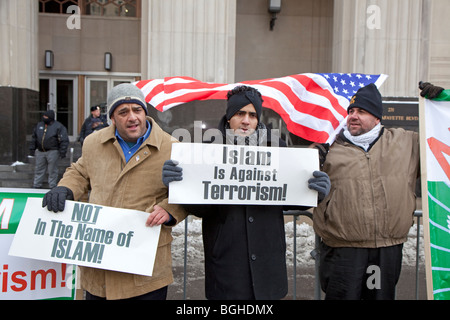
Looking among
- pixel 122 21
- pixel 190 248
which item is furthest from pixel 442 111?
pixel 122 21

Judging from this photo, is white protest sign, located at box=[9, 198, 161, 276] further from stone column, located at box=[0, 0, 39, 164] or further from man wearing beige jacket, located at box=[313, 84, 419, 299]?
stone column, located at box=[0, 0, 39, 164]

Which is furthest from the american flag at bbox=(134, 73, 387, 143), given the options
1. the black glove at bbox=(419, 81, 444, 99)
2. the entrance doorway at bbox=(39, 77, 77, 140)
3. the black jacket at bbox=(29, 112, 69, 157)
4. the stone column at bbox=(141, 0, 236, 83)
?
the entrance doorway at bbox=(39, 77, 77, 140)

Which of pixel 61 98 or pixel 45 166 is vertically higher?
pixel 61 98

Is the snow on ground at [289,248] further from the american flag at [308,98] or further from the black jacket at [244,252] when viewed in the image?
the black jacket at [244,252]

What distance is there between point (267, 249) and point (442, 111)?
1.74 m

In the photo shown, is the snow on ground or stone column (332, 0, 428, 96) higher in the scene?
stone column (332, 0, 428, 96)

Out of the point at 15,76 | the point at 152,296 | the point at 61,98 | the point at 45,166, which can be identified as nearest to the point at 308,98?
the point at 152,296

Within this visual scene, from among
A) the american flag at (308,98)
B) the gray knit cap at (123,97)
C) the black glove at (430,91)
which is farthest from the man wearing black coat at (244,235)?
the american flag at (308,98)

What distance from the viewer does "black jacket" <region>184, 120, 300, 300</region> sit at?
2.72 m

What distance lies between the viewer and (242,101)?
2.81 meters

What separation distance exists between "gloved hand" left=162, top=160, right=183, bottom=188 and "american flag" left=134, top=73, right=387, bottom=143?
84.4 inches

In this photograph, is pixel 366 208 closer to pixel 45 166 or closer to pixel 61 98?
pixel 45 166

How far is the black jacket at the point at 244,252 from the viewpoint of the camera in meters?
2.72

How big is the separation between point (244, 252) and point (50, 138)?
28.2 ft
